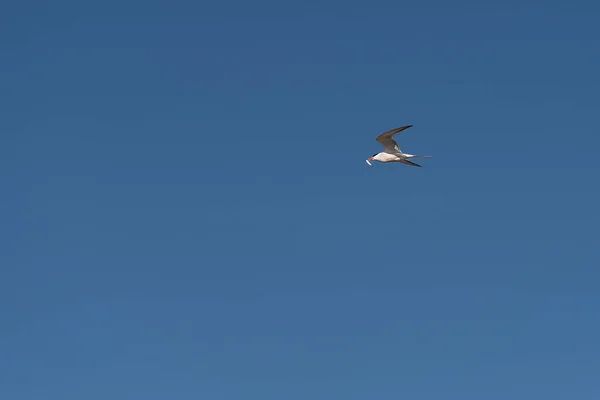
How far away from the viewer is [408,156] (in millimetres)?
99562

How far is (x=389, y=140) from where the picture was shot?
100688 mm

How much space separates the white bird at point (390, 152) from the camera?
99.3 m

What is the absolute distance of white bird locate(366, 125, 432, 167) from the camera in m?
99.3

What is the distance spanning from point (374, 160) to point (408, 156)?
5.98 metres

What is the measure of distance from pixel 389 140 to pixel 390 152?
2613 mm

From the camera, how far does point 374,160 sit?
104812 mm

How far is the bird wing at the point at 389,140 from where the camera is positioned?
323 feet

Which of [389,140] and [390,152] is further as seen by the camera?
[390,152]

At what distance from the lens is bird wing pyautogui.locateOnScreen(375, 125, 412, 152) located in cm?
9831

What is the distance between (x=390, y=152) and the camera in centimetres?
10306
